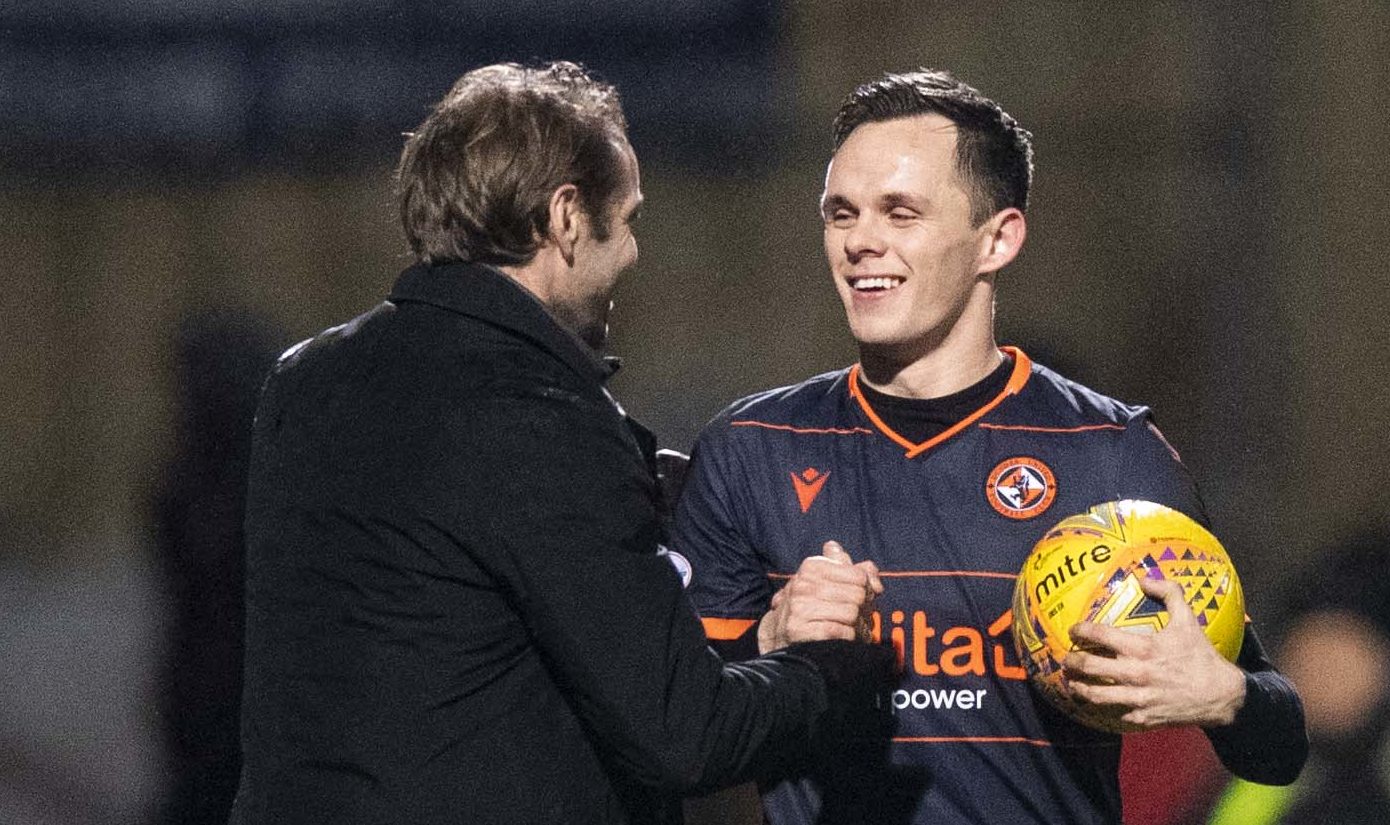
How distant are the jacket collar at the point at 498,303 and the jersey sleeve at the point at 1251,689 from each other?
0.74 metres

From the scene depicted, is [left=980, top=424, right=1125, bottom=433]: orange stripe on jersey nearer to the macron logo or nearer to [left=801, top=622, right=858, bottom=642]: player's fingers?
the macron logo

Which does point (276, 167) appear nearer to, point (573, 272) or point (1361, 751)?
point (573, 272)

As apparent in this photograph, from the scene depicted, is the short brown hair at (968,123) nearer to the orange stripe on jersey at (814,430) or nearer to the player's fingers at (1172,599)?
the orange stripe on jersey at (814,430)

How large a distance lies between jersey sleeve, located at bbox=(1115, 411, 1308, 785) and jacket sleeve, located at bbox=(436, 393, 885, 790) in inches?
26.3

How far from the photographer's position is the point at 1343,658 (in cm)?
377

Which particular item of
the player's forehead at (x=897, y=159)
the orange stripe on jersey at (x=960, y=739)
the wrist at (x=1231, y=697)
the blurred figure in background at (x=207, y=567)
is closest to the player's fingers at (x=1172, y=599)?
the wrist at (x=1231, y=697)

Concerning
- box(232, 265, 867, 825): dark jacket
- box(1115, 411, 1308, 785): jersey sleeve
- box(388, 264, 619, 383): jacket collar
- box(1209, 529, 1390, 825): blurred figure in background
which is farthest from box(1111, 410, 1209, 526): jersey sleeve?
Result: box(1209, 529, 1390, 825): blurred figure in background

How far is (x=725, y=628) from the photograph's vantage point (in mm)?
2029

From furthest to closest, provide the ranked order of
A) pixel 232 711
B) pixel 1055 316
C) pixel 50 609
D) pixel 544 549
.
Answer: pixel 1055 316 < pixel 50 609 < pixel 232 711 < pixel 544 549

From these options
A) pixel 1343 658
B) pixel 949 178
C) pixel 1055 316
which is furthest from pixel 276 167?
pixel 1343 658

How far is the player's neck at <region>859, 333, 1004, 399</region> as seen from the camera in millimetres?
2096

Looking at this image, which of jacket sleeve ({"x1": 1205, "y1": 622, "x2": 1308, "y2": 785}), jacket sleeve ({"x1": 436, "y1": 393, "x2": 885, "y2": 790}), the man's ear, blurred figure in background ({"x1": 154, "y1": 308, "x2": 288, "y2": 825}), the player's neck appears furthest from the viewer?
blurred figure in background ({"x1": 154, "y1": 308, "x2": 288, "y2": 825})

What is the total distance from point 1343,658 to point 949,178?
2240mm

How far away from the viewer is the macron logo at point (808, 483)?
6.68ft
